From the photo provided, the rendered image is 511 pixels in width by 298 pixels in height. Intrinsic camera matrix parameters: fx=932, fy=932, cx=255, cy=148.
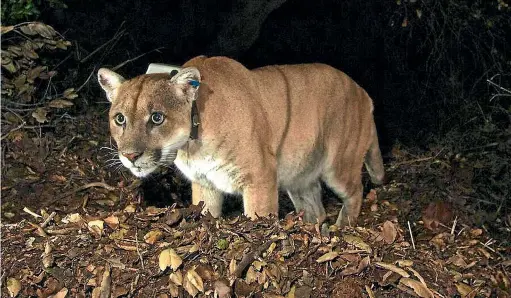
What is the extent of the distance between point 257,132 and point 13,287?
7.14ft

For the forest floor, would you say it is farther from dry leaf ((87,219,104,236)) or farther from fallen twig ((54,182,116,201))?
fallen twig ((54,182,116,201))

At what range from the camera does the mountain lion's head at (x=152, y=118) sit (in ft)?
18.1

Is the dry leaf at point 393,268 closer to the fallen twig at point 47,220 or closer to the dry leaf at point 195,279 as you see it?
the dry leaf at point 195,279

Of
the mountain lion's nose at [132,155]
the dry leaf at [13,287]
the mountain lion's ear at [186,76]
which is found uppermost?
the mountain lion's ear at [186,76]

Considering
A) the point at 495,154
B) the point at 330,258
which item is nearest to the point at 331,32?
the point at 495,154

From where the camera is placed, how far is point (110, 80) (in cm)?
586

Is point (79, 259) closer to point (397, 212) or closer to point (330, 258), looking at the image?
point (330, 258)

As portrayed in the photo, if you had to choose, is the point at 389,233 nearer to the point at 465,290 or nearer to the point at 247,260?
the point at 465,290

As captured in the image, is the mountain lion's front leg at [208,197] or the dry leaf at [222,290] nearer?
the dry leaf at [222,290]

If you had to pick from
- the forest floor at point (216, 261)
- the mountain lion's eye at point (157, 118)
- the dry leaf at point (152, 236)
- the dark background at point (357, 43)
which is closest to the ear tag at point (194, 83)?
the mountain lion's eye at point (157, 118)

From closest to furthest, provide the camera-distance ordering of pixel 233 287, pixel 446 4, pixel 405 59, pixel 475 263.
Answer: pixel 233 287
pixel 475 263
pixel 446 4
pixel 405 59

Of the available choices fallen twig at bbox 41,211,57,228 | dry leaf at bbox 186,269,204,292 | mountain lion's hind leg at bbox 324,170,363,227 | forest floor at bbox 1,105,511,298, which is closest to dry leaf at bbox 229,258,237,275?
forest floor at bbox 1,105,511,298

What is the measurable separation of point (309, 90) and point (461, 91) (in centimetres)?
293

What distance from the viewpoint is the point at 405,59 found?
9.93m
